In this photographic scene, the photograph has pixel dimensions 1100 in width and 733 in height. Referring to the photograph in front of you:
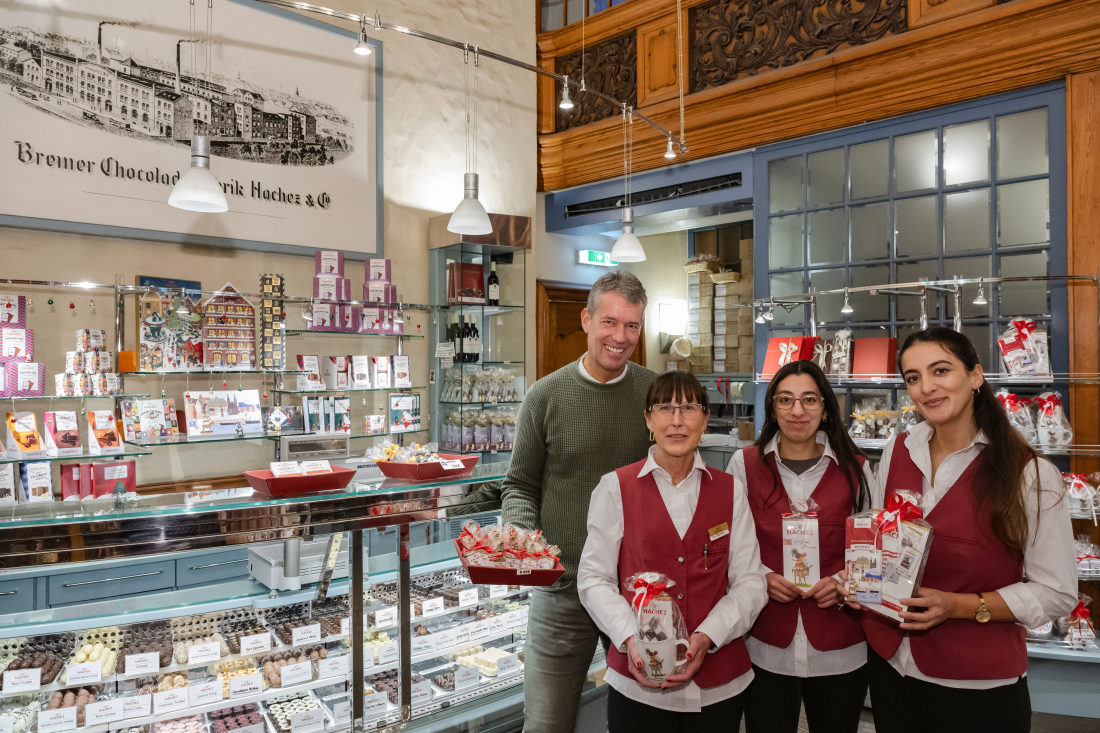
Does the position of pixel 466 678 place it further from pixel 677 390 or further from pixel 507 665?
pixel 677 390

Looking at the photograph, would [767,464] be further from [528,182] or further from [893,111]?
[528,182]

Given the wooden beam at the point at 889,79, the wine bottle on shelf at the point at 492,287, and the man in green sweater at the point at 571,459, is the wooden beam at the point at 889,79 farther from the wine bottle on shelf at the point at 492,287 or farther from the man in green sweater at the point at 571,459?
the man in green sweater at the point at 571,459

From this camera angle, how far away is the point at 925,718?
1888mm

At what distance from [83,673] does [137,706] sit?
6.9 inches

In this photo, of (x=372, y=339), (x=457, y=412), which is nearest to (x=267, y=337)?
(x=372, y=339)

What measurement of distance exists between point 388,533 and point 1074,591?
6.21ft

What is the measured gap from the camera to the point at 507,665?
105 inches

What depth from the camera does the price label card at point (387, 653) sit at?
2291 millimetres

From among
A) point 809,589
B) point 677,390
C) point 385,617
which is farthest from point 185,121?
point 809,589

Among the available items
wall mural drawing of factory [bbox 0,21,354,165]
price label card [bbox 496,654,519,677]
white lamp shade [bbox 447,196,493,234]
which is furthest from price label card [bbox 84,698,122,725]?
wall mural drawing of factory [bbox 0,21,354,165]

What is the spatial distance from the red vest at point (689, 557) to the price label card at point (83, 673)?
4.65ft

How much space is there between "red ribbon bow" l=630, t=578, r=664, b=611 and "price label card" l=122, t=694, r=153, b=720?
56.8 inches

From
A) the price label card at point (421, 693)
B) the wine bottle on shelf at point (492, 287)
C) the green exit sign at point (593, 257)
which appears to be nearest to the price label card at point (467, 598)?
the price label card at point (421, 693)

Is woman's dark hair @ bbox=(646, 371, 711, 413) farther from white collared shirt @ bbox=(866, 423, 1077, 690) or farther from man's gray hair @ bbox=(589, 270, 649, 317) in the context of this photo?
white collared shirt @ bbox=(866, 423, 1077, 690)
